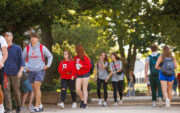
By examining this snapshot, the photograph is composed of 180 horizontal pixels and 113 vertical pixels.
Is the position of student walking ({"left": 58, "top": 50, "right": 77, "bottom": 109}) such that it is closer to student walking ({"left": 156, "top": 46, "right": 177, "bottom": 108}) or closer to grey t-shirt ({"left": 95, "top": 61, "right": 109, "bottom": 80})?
grey t-shirt ({"left": 95, "top": 61, "right": 109, "bottom": 80})

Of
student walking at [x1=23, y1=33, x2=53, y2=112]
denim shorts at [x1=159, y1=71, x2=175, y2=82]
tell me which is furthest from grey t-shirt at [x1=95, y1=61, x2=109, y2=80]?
student walking at [x1=23, y1=33, x2=53, y2=112]

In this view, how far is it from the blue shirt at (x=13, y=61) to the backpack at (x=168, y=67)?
4.09 metres

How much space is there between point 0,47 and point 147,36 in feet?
43.6

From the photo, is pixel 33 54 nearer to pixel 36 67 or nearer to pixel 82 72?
pixel 36 67

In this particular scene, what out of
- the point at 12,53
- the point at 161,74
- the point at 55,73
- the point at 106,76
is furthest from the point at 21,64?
the point at 55,73

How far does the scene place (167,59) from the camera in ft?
38.9

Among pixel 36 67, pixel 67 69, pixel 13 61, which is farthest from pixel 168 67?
pixel 13 61

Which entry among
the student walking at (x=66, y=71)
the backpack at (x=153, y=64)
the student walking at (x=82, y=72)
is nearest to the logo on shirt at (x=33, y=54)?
the student walking at (x=82, y=72)

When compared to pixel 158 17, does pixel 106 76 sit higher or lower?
lower

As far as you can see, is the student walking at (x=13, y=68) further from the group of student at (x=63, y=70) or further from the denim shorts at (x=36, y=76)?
the denim shorts at (x=36, y=76)

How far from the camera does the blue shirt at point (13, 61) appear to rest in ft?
32.9

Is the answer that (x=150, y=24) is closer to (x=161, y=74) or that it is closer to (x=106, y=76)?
(x=106, y=76)

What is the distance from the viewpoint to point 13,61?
10086 mm

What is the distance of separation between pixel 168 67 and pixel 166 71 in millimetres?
146
